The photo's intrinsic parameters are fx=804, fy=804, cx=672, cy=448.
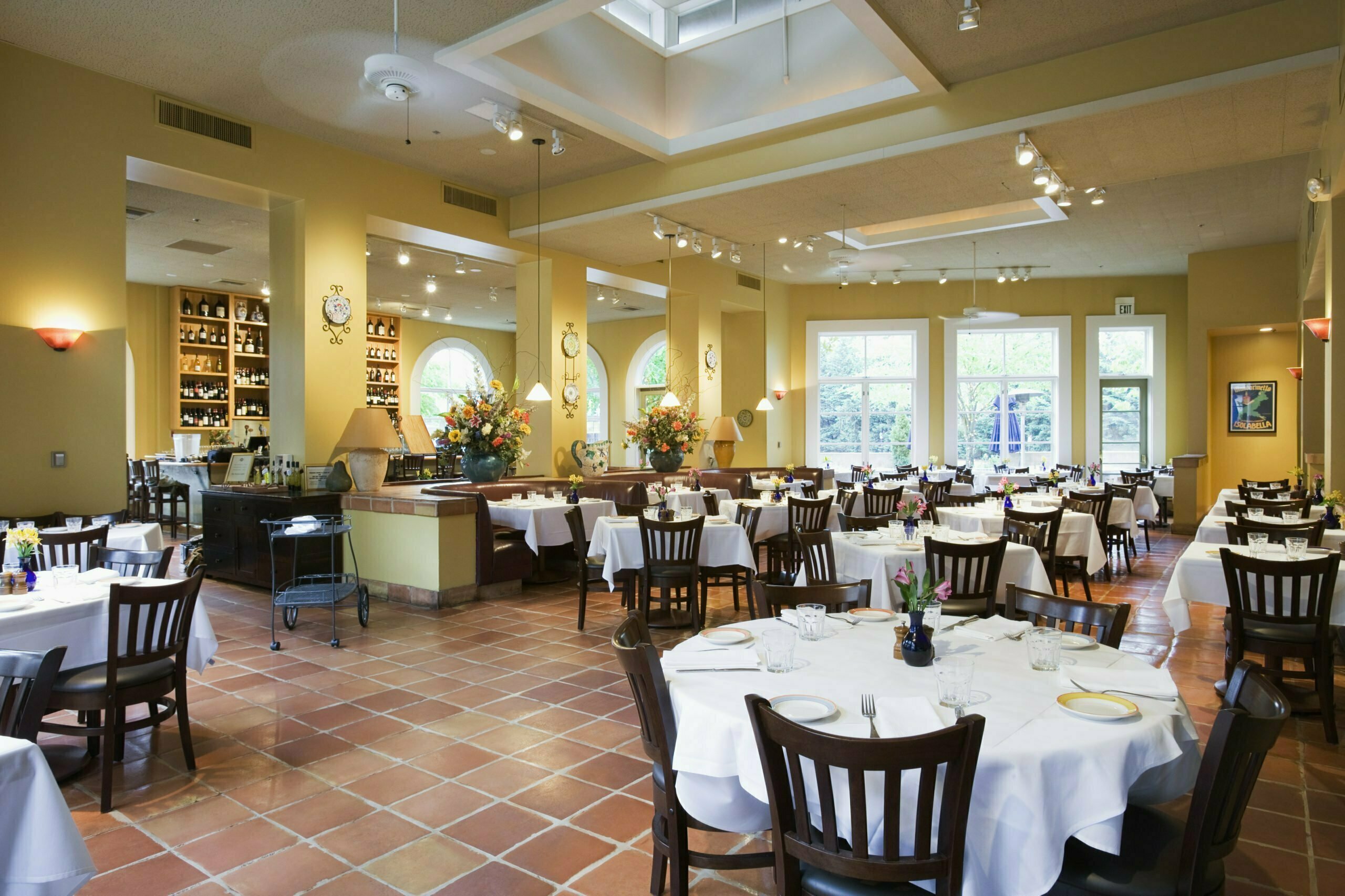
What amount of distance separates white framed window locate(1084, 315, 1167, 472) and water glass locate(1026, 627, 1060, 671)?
12.7 metres

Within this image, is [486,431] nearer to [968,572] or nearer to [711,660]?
[968,572]

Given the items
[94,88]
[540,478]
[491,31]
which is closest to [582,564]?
[540,478]

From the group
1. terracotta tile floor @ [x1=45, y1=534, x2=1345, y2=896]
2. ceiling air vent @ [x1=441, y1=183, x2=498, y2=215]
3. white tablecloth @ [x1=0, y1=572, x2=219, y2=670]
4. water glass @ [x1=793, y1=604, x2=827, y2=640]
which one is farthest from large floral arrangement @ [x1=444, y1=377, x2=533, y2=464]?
water glass @ [x1=793, y1=604, x2=827, y2=640]

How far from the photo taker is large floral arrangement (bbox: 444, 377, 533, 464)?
25.1ft

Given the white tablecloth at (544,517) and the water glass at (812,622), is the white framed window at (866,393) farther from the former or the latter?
the water glass at (812,622)

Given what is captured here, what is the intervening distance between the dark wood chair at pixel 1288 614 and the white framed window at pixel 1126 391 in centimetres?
1023

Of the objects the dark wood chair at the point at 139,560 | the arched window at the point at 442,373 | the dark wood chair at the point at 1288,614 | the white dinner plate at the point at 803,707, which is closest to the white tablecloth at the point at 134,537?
the dark wood chair at the point at 139,560

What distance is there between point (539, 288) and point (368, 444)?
10.6 ft

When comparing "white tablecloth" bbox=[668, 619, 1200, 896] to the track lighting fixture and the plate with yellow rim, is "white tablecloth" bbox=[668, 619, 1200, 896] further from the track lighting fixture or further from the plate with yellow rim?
the track lighting fixture

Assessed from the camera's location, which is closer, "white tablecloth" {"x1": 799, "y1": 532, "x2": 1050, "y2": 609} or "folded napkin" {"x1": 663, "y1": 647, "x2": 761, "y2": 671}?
"folded napkin" {"x1": 663, "y1": 647, "x2": 761, "y2": 671}

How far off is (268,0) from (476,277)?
741 cm

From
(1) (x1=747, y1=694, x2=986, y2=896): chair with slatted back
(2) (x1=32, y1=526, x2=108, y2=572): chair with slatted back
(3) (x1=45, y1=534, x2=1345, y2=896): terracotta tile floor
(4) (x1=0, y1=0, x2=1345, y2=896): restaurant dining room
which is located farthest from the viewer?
(2) (x1=32, y1=526, x2=108, y2=572): chair with slatted back

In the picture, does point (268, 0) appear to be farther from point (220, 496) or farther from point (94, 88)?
point (220, 496)

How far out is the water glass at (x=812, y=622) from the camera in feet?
8.59
